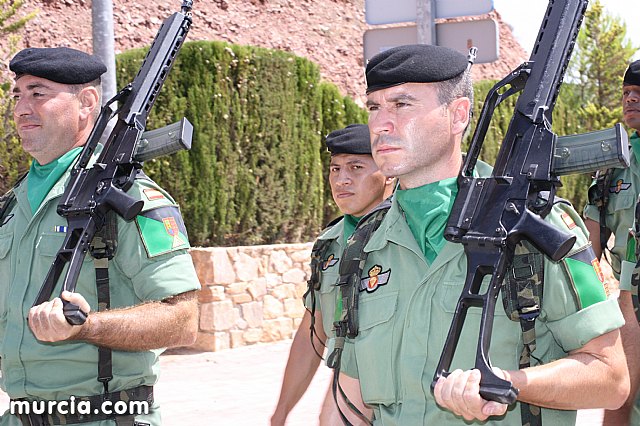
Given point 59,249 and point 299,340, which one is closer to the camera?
point 59,249

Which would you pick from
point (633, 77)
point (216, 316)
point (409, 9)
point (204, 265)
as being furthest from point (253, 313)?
point (633, 77)

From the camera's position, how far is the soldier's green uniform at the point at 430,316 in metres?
2.39

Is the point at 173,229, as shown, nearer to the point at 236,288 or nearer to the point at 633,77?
the point at 633,77

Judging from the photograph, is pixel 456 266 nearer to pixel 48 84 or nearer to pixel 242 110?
pixel 48 84

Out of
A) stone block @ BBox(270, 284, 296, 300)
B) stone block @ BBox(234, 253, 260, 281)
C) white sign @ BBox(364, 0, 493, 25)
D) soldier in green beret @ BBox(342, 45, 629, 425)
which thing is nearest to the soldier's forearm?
soldier in green beret @ BBox(342, 45, 629, 425)

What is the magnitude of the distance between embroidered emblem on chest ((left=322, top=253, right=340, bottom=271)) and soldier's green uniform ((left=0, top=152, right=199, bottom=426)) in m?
0.63

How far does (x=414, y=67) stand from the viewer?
8.95 feet

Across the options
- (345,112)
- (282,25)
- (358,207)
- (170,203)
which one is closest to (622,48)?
(282,25)

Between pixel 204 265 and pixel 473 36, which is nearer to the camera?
pixel 473 36

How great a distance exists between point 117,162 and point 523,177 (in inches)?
63.8

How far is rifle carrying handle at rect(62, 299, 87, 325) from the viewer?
2.93 metres

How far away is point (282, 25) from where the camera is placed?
23984 millimetres

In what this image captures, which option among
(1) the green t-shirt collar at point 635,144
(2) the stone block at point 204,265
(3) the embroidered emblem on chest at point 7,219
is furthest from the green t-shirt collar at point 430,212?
(2) the stone block at point 204,265

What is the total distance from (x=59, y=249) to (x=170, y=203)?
0.42 metres
